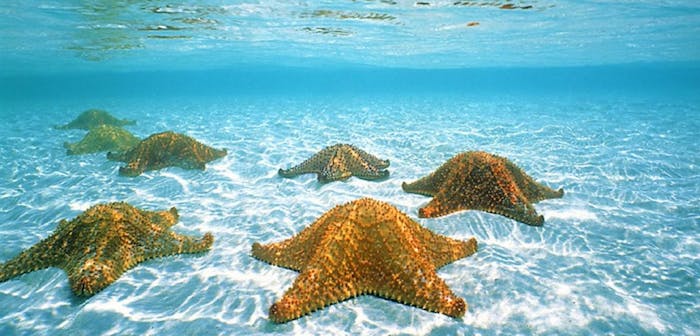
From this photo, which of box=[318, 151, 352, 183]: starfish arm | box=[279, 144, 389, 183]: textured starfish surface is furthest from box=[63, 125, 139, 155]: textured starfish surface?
box=[318, 151, 352, 183]: starfish arm

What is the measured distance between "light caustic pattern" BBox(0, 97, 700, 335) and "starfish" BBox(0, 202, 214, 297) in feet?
0.81

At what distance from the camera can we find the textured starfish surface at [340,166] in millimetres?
9055

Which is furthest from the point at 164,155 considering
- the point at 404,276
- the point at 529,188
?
the point at 529,188

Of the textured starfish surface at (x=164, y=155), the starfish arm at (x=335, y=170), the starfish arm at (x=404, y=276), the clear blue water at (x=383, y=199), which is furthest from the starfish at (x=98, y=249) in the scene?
the textured starfish surface at (x=164, y=155)

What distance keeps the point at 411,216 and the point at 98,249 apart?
502 cm

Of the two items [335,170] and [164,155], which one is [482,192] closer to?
[335,170]

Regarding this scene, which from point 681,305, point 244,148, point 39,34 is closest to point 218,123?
point 244,148

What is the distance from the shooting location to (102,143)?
12.8 metres

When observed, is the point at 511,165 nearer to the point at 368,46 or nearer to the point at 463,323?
the point at 463,323

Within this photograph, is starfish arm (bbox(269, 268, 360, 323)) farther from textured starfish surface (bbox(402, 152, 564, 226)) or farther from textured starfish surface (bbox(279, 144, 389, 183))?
textured starfish surface (bbox(279, 144, 389, 183))

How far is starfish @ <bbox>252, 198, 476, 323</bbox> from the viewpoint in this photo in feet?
12.9

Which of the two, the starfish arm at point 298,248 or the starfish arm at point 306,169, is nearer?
the starfish arm at point 298,248

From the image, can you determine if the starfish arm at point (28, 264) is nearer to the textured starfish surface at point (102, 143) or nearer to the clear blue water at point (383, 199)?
the clear blue water at point (383, 199)

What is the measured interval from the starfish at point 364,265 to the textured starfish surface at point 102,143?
10800 millimetres
